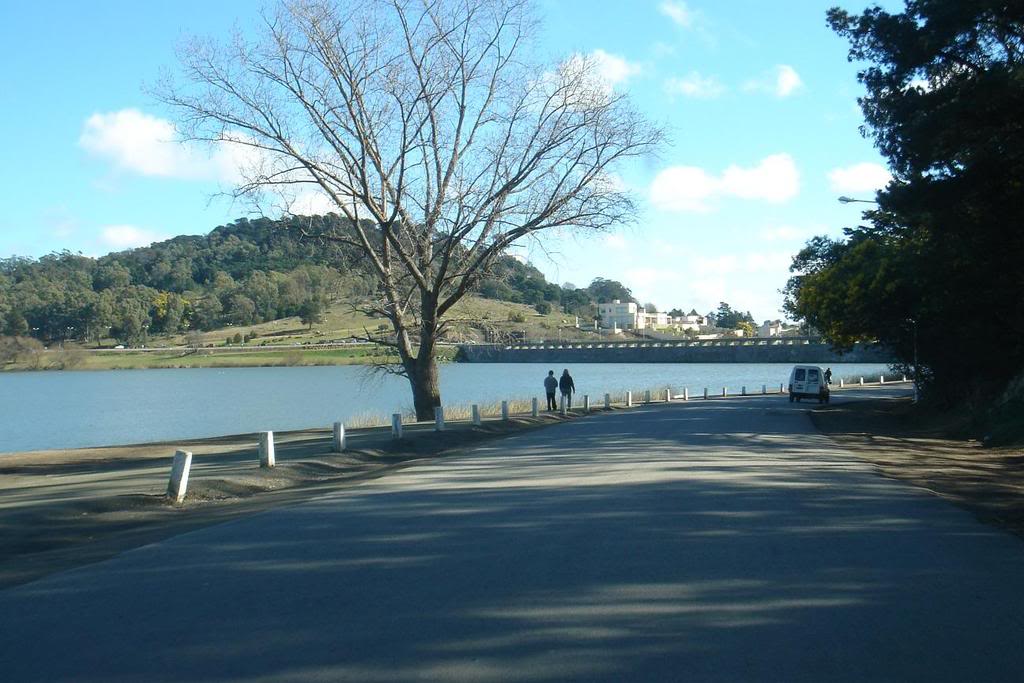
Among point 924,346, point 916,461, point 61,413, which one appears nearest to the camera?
point 916,461

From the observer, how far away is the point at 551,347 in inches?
4109

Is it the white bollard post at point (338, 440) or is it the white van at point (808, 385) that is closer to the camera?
the white bollard post at point (338, 440)

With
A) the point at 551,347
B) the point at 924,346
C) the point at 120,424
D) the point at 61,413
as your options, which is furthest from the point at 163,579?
the point at 551,347

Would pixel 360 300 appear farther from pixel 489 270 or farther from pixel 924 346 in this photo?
pixel 924 346

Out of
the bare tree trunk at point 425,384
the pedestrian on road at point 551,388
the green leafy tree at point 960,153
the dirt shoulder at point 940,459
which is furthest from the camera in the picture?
the pedestrian on road at point 551,388

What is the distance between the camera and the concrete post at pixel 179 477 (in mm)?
14234

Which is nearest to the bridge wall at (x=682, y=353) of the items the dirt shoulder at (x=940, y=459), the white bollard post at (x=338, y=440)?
the dirt shoulder at (x=940, y=459)

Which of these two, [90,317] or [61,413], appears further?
[90,317]

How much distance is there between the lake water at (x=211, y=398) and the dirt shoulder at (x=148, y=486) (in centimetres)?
1076

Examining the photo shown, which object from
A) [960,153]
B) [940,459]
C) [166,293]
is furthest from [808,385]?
[166,293]

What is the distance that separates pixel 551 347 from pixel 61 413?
62772mm

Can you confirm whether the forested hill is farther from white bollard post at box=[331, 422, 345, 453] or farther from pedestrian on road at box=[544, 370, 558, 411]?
white bollard post at box=[331, 422, 345, 453]

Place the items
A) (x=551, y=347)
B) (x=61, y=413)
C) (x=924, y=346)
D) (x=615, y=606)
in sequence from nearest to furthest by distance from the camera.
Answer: (x=615, y=606)
(x=924, y=346)
(x=61, y=413)
(x=551, y=347)

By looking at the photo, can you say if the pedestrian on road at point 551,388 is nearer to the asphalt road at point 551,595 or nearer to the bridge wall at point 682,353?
the asphalt road at point 551,595
